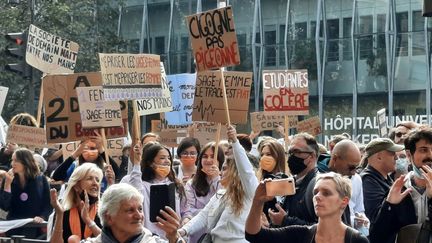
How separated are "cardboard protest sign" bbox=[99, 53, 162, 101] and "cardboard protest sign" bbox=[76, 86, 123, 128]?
0.30 meters

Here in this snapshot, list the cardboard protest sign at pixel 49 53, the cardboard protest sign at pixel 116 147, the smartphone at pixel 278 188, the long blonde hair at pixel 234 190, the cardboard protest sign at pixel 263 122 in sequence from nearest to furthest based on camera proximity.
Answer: the smartphone at pixel 278 188 → the long blonde hair at pixel 234 190 → the cardboard protest sign at pixel 116 147 → the cardboard protest sign at pixel 263 122 → the cardboard protest sign at pixel 49 53

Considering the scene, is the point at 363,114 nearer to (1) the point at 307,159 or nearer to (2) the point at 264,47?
(2) the point at 264,47

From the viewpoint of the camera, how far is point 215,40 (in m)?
13.1

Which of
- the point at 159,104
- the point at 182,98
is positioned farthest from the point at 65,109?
the point at 182,98

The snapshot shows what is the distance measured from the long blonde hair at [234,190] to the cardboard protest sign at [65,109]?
5.82m

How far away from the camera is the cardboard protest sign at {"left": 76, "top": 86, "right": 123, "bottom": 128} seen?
15148 millimetres

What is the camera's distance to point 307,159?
371 inches

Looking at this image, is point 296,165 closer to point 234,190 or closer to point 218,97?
point 234,190

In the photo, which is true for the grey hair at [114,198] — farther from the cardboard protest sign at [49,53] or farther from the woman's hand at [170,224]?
the cardboard protest sign at [49,53]

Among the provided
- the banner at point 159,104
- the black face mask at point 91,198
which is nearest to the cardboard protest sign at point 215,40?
the black face mask at point 91,198

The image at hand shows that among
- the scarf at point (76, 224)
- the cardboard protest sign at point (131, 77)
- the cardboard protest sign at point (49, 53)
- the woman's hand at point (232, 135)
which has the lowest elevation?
the scarf at point (76, 224)

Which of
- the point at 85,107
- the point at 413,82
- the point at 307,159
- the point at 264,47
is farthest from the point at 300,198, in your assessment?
the point at 264,47

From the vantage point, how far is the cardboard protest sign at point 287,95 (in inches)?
654

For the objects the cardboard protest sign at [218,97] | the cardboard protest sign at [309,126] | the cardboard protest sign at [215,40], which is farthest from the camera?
the cardboard protest sign at [309,126]
